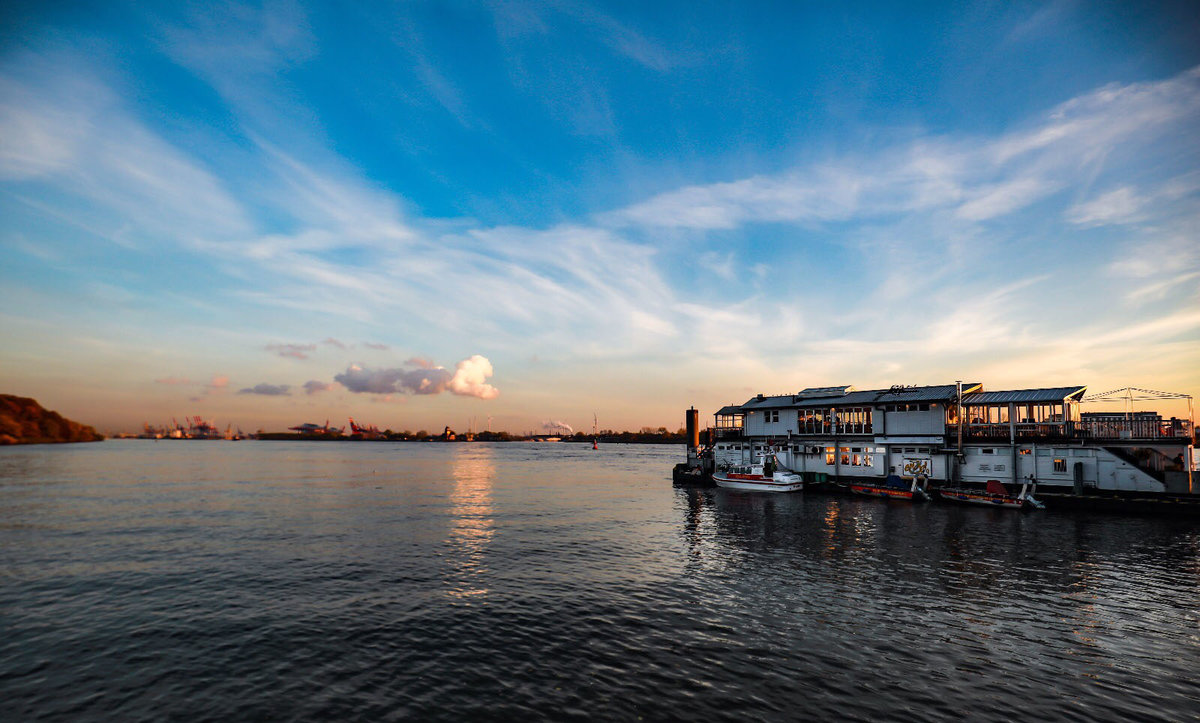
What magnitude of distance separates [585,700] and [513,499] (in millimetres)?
55021

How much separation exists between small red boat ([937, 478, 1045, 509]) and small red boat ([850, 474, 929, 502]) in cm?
224

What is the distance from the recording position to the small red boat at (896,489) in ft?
194

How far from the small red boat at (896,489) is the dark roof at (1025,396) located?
1126 cm

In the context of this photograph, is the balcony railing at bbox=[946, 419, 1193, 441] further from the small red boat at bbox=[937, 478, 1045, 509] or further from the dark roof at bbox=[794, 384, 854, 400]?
the dark roof at bbox=[794, 384, 854, 400]

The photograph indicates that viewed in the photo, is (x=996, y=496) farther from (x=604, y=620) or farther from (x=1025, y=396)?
(x=604, y=620)

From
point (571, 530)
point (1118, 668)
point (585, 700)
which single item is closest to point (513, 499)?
point (571, 530)

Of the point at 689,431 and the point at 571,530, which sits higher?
the point at 689,431

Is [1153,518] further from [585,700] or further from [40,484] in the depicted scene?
[40,484]

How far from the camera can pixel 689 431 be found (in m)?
98.3

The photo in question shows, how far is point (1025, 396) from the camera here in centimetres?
5797

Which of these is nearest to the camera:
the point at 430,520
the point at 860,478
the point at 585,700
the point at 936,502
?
the point at 585,700

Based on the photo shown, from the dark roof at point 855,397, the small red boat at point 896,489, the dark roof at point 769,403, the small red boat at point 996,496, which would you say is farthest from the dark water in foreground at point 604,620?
the dark roof at point 769,403

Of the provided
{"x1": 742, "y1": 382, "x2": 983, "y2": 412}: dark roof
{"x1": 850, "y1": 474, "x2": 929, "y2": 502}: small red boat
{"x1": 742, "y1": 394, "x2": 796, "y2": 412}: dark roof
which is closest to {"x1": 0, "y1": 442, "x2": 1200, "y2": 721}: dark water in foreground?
{"x1": 850, "y1": 474, "x2": 929, "y2": 502}: small red boat

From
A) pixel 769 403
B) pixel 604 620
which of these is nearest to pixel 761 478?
pixel 769 403
